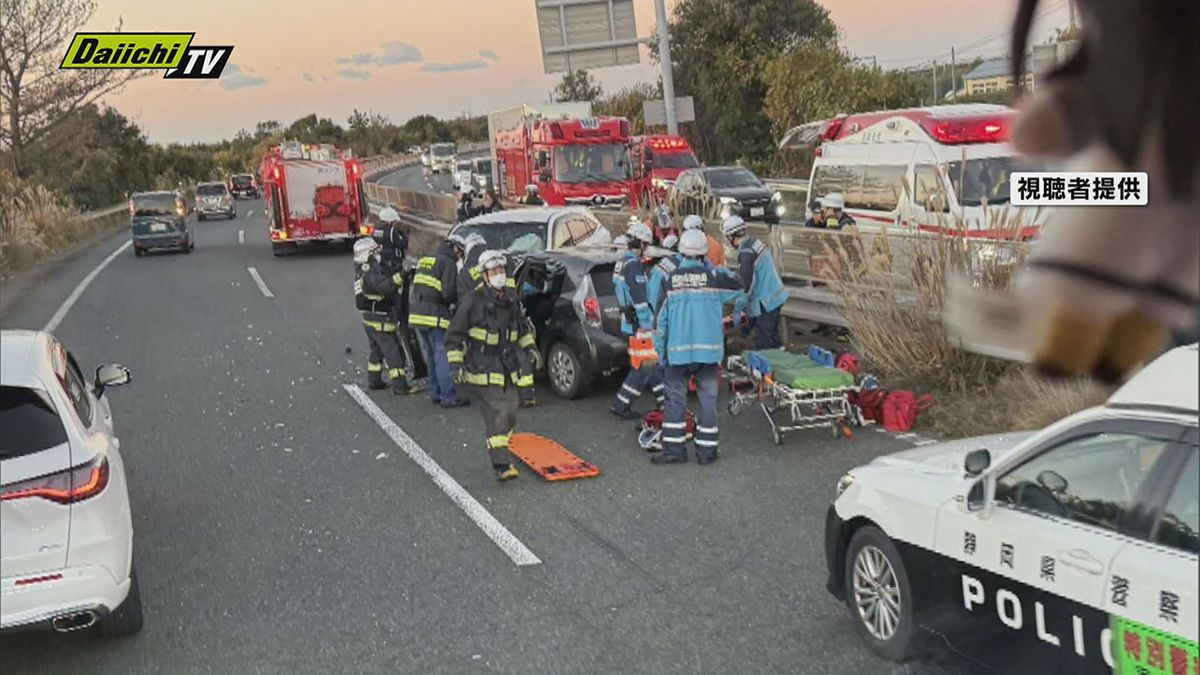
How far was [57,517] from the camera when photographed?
18.5ft

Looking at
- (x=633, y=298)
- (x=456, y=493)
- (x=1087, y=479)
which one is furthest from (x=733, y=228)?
(x=1087, y=479)

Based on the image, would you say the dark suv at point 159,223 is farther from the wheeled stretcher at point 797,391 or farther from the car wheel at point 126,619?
the car wheel at point 126,619

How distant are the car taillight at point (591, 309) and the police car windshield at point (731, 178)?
15.0 metres

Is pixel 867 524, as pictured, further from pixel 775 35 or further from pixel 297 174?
pixel 297 174

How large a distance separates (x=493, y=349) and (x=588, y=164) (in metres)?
16.8

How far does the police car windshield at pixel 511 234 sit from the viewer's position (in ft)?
45.2

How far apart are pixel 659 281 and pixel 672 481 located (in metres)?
1.72

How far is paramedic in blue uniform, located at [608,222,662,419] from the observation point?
1050 cm

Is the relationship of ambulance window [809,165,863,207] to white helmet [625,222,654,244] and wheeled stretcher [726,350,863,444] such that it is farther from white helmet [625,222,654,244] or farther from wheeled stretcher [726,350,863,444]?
wheeled stretcher [726,350,863,444]

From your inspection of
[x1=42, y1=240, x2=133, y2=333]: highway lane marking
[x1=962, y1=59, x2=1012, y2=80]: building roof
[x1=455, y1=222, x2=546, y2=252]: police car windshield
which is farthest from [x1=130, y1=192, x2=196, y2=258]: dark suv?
[x1=962, y1=59, x2=1012, y2=80]: building roof

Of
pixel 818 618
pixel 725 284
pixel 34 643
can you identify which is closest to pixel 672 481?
pixel 725 284

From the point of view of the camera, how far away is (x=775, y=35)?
4977 millimetres

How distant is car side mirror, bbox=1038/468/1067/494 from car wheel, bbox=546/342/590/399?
23.2ft

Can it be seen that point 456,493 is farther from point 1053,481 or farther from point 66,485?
point 1053,481
